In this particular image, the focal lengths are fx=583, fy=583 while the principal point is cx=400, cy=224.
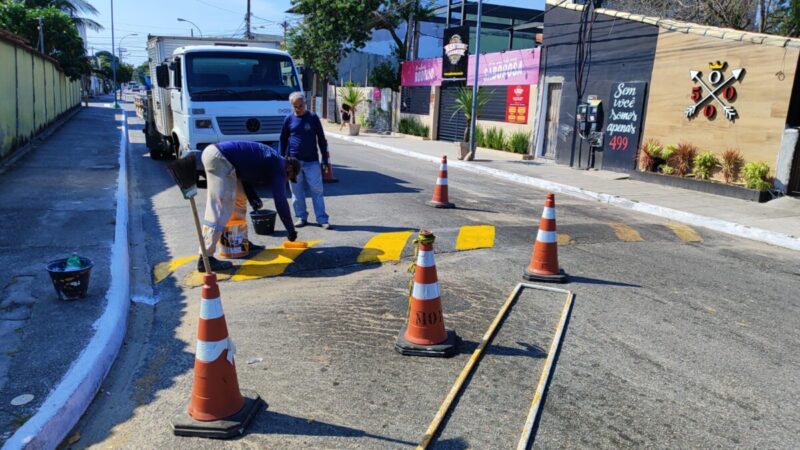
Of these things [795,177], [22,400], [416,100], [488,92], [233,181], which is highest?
[488,92]

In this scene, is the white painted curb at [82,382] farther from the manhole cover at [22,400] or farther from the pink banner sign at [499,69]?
the pink banner sign at [499,69]

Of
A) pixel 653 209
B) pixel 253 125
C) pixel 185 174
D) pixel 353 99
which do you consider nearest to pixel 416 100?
pixel 353 99

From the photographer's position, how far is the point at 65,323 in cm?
464

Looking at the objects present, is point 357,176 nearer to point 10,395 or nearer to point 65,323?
point 65,323

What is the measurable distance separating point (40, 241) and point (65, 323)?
9.60ft

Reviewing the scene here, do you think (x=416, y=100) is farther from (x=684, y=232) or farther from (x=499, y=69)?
(x=684, y=232)

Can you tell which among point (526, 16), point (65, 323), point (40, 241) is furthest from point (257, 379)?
point (526, 16)

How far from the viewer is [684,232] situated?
8.87 m

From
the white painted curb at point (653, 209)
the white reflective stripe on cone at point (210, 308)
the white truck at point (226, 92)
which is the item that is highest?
the white truck at point (226, 92)

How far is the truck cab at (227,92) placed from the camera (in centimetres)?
1034

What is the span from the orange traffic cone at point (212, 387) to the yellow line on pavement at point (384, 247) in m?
3.43

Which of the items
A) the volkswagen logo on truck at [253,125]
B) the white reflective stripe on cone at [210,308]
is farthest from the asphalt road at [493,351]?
the volkswagen logo on truck at [253,125]

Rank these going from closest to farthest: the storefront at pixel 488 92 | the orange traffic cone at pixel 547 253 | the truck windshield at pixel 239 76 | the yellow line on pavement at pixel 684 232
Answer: the orange traffic cone at pixel 547 253, the yellow line on pavement at pixel 684 232, the truck windshield at pixel 239 76, the storefront at pixel 488 92

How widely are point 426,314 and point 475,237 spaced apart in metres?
3.73
